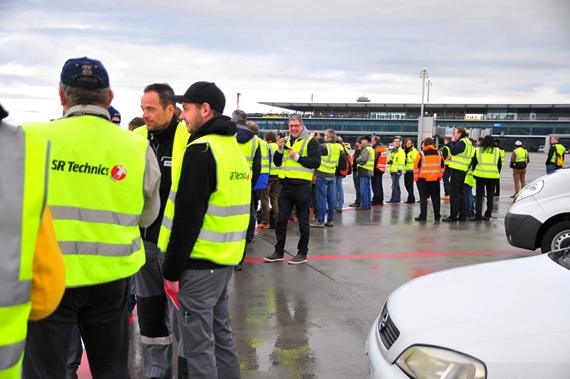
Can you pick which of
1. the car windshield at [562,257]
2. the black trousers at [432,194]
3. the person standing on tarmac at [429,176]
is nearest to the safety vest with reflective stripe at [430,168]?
the person standing on tarmac at [429,176]

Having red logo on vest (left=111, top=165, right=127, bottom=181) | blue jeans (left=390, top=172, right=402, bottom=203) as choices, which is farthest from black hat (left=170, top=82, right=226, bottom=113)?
blue jeans (left=390, top=172, right=402, bottom=203)

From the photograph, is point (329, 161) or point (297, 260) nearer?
point (297, 260)

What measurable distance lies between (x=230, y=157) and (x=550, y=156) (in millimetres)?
16996

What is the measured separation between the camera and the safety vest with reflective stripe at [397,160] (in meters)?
15.8

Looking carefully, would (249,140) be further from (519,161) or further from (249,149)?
(519,161)

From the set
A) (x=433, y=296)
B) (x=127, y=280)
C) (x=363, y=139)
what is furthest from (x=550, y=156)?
(x=127, y=280)

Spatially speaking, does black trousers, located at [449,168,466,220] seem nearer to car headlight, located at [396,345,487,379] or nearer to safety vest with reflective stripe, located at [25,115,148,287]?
car headlight, located at [396,345,487,379]

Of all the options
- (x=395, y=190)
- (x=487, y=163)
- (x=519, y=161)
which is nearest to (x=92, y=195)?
(x=487, y=163)

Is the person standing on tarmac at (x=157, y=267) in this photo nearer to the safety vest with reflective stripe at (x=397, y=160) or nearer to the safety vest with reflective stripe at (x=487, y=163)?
the safety vest with reflective stripe at (x=487, y=163)

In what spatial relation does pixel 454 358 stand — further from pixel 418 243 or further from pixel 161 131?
pixel 418 243

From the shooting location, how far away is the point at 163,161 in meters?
3.90

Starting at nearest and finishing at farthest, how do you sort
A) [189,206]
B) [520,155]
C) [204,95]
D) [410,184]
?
[189,206] → [204,95] → [410,184] → [520,155]

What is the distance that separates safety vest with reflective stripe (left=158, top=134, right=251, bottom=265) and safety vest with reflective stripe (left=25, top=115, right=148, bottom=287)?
0.46 meters

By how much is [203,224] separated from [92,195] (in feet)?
2.42
